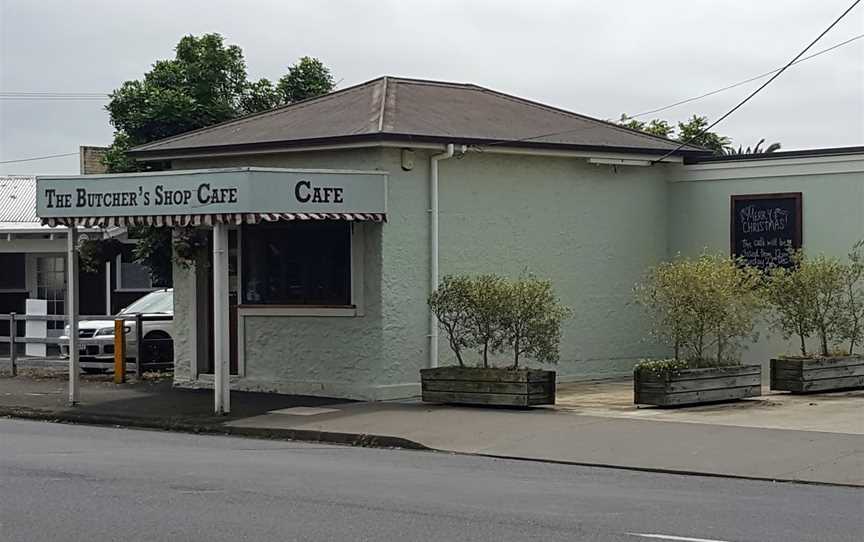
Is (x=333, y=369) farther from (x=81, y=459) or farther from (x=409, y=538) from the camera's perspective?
(x=409, y=538)

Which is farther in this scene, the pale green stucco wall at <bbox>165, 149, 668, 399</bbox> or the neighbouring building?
the neighbouring building

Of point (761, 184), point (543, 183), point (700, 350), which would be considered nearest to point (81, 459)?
point (700, 350)

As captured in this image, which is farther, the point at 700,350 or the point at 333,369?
the point at 333,369

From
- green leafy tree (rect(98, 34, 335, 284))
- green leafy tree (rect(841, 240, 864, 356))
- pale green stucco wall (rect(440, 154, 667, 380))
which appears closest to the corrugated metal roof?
green leafy tree (rect(98, 34, 335, 284))

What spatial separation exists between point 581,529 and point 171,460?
5.36 m

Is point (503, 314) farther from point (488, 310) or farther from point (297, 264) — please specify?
point (297, 264)

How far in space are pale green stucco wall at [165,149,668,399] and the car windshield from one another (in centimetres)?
395

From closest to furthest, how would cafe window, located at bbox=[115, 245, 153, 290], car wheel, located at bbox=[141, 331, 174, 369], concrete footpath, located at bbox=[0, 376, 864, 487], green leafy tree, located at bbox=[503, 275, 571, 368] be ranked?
concrete footpath, located at bbox=[0, 376, 864, 487], green leafy tree, located at bbox=[503, 275, 571, 368], car wheel, located at bbox=[141, 331, 174, 369], cafe window, located at bbox=[115, 245, 153, 290]

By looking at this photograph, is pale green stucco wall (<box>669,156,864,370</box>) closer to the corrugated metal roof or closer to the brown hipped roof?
the brown hipped roof

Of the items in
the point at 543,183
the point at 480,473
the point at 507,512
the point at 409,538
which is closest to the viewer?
the point at 409,538

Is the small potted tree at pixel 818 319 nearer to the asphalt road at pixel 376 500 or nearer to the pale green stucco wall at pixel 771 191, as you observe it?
the pale green stucco wall at pixel 771 191

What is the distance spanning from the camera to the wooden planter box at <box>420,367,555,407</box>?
1683cm

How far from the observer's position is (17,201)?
36.2 metres

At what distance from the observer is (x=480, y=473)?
12.3 metres
